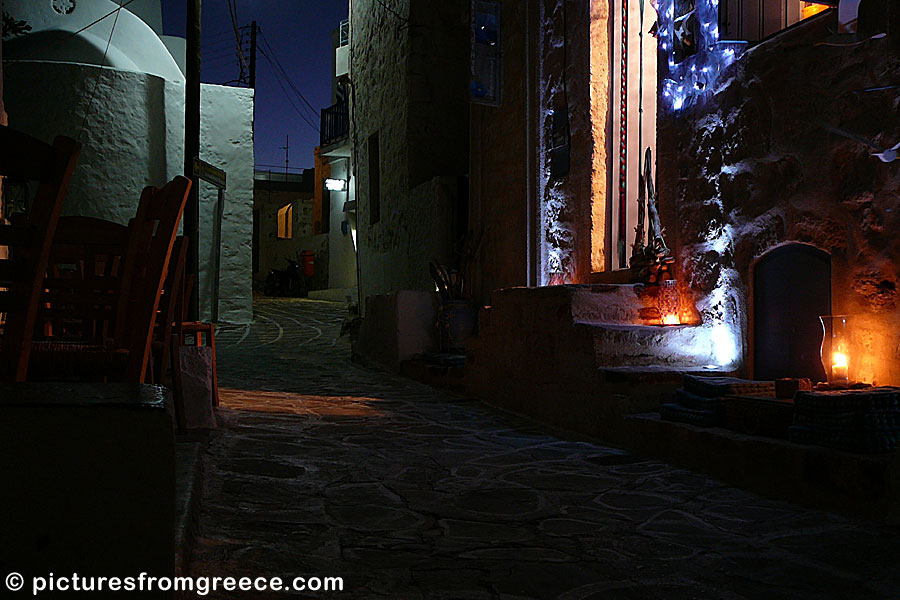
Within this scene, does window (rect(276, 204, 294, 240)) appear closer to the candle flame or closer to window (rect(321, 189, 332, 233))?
window (rect(321, 189, 332, 233))

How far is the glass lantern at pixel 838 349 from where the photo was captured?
12.6 ft

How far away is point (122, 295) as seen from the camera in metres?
2.91

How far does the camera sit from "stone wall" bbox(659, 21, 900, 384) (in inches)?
147

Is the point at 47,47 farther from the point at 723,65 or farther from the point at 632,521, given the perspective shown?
the point at 632,521

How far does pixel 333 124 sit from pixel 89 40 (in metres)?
9.75

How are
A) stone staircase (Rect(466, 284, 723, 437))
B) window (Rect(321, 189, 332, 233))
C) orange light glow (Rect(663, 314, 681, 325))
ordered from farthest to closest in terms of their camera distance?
window (Rect(321, 189, 332, 233)) → orange light glow (Rect(663, 314, 681, 325)) → stone staircase (Rect(466, 284, 723, 437))

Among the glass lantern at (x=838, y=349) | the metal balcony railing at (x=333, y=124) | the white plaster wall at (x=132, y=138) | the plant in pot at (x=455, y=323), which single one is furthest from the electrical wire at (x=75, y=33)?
the glass lantern at (x=838, y=349)

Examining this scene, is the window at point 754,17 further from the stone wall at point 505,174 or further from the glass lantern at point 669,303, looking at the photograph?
the stone wall at point 505,174

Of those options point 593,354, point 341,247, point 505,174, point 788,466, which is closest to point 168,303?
point 593,354

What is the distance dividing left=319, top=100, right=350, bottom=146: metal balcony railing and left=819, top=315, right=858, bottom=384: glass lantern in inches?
780

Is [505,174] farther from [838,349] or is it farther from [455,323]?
[838,349]

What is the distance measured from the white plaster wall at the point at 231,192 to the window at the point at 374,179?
7.98ft

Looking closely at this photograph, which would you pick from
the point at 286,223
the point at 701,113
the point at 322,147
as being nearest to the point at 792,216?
the point at 701,113
